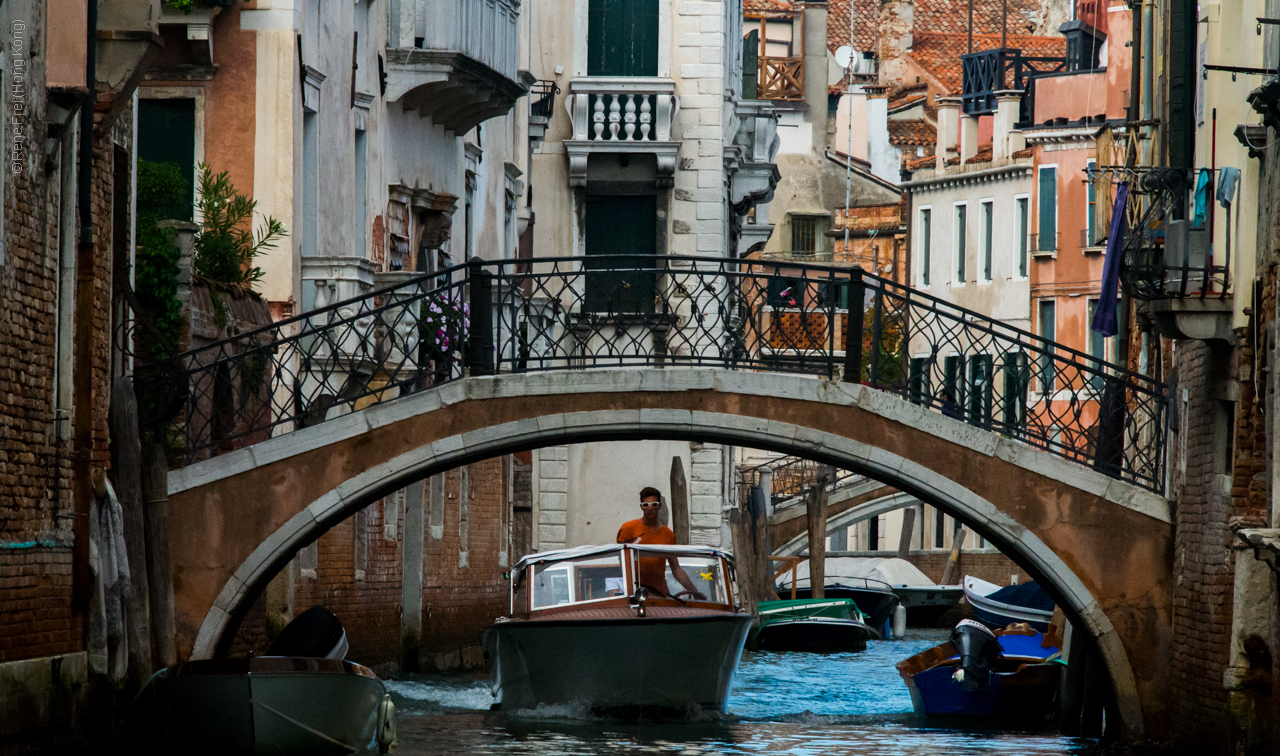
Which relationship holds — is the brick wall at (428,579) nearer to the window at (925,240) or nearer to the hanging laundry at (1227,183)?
the hanging laundry at (1227,183)

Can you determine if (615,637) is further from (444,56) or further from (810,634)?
(810,634)

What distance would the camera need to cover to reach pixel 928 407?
14.8 meters

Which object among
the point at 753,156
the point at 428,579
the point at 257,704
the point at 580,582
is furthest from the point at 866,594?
the point at 257,704

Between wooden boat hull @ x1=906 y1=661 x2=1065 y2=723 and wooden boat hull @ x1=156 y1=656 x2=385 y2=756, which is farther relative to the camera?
wooden boat hull @ x1=906 y1=661 x2=1065 y2=723

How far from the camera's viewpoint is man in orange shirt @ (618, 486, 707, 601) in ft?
53.7

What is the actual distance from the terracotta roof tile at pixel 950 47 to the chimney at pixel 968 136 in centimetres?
660

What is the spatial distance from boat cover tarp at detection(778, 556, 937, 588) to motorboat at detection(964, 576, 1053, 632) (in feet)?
32.0

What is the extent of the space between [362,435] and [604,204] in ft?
43.2

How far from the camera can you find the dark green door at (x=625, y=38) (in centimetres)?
2675

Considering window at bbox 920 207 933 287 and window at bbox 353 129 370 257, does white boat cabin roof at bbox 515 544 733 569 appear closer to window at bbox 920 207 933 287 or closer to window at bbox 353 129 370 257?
window at bbox 353 129 370 257

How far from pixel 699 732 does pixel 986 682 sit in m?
2.76

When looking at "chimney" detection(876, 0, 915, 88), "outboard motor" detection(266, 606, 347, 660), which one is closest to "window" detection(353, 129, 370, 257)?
"outboard motor" detection(266, 606, 347, 660)

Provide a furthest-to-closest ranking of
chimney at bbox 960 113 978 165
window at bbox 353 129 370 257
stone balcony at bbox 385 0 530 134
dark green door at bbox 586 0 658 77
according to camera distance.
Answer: chimney at bbox 960 113 978 165 → dark green door at bbox 586 0 658 77 → stone balcony at bbox 385 0 530 134 → window at bbox 353 129 370 257

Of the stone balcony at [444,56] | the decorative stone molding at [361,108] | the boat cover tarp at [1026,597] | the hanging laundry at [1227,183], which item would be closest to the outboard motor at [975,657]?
the hanging laundry at [1227,183]
